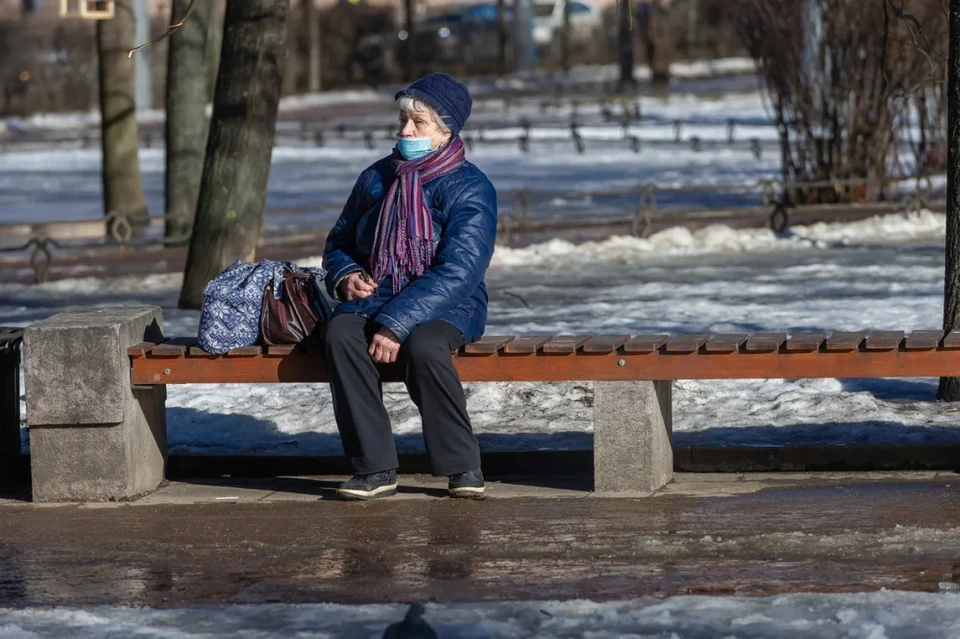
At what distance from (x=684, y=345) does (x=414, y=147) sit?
1.23 metres

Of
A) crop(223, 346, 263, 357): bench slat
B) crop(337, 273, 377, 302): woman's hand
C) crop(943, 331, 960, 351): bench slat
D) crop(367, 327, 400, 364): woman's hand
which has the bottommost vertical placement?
crop(943, 331, 960, 351): bench slat

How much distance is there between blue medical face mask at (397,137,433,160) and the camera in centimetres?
605

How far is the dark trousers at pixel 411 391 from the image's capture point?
19.2 feet

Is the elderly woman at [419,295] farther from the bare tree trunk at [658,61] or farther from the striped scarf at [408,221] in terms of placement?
the bare tree trunk at [658,61]

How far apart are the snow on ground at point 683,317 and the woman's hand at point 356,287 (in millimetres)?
A: 1242

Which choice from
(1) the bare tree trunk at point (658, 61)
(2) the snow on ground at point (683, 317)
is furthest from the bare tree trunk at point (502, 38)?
(2) the snow on ground at point (683, 317)

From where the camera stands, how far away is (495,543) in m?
5.45

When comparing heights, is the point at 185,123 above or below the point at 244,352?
above

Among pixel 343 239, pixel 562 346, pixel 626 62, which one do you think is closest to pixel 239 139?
pixel 343 239

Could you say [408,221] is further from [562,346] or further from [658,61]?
[658,61]

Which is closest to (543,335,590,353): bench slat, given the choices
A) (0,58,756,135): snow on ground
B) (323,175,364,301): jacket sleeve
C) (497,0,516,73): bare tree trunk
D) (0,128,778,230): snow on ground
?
(323,175,364,301): jacket sleeve

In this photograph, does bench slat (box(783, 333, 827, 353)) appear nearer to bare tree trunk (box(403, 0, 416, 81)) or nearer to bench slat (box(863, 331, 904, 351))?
bench slat (box(863, 331, 904, 351))

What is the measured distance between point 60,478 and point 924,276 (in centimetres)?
811

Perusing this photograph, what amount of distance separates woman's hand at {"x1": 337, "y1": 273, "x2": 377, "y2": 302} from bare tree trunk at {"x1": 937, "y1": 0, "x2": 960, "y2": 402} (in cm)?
266
